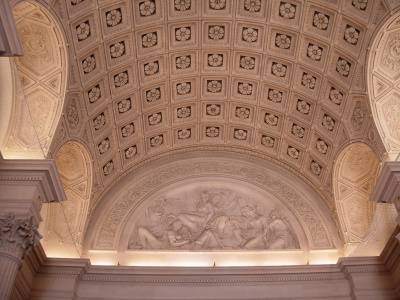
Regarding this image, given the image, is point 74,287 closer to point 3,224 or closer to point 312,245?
point 3,224

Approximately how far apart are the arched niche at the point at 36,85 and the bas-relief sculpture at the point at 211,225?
603 centimetres

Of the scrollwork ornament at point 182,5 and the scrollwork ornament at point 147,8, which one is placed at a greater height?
the scrollwork ornament at point 182,5

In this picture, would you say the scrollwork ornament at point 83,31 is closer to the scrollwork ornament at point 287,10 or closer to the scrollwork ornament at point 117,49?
the scrollwork ornament at point 117,49

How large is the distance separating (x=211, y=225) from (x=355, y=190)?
568cm

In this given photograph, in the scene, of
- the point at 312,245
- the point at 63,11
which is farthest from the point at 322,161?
the point at 63,11

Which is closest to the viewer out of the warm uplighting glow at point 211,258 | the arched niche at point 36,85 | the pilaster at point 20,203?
the pilaster at point 20,203

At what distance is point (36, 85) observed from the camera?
1384 centimetres

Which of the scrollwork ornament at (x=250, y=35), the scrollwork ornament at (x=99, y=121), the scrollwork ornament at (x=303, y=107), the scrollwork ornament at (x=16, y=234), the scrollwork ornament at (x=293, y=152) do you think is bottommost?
the scrollwork ornament at (x=16, y=234)

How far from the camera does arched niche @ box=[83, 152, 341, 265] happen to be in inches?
677

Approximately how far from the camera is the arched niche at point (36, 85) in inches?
520

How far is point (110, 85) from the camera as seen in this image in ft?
55.2

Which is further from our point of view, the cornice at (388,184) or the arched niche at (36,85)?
the arched niche at (36,85)

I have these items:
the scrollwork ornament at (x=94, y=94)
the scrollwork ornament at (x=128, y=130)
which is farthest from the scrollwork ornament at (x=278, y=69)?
the scrollwork ornament at (x=94, y=94)

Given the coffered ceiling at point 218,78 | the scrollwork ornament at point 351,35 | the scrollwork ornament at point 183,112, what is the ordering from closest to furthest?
the scrollwork ornament at point 351,35 → the coffered ceiling at point 218,78 → the scrollwork ornament at point 183,112
